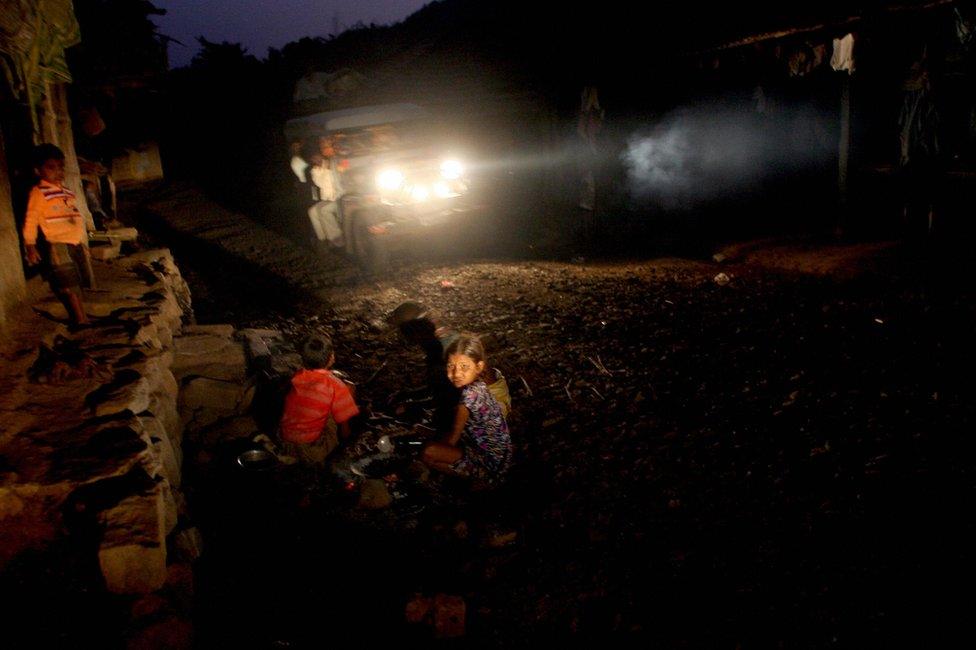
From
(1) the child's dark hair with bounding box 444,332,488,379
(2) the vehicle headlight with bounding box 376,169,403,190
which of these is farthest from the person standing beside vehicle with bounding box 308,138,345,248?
(1) the child's dark hair with bounding box 444,332,488,379

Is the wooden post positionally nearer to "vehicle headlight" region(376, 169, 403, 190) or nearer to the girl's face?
"vehicle headlight" region(376, 169, 403, 190)

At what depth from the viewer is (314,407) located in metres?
4.86

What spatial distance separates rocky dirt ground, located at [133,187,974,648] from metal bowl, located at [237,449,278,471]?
0.13 m

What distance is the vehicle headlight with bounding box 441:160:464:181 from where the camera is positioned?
11.4 m

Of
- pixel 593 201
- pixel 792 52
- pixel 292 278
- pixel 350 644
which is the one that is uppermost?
pixel 792 52

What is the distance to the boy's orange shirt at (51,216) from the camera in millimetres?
5188

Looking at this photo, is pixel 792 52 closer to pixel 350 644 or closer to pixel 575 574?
pixel 575 574

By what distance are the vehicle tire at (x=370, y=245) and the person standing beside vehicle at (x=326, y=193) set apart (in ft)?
A: 2.79

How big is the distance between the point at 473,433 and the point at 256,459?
1.67m

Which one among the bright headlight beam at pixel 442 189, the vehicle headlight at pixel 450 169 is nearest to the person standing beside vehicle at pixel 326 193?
the bright headlight beam at pixel 442 189

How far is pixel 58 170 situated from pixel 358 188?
615 centimetres

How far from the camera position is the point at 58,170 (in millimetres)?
5328

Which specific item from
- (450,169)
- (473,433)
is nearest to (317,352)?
(473,433)

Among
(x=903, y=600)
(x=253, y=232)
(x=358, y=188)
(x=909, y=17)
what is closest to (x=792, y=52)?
(x=909, y=17)
